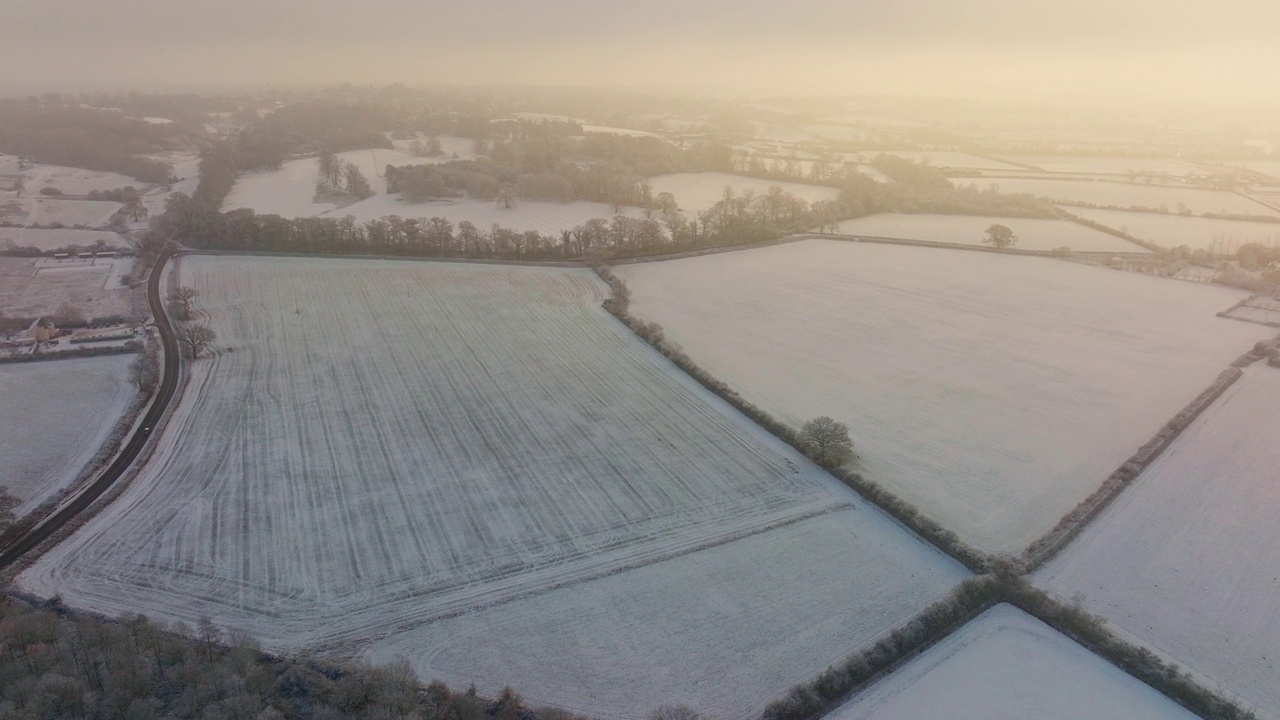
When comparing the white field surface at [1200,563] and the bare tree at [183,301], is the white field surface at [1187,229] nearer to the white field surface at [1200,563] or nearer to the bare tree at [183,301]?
the white field surface at [1200,563]

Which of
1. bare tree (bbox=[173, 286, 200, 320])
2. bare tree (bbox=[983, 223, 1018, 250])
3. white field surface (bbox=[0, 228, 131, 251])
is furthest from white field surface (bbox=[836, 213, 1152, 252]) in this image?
white field surface (bbox=[0, 228, 131, 251])

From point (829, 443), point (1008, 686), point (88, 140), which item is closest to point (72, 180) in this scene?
point (88, 140)

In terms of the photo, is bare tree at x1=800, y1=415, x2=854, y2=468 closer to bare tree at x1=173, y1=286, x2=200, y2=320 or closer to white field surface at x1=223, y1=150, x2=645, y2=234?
bare tree at x1=173, y1=286, x2=200, y2=320

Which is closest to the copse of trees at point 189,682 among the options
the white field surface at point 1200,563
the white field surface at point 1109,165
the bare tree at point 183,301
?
the white field surface at point 1200,563

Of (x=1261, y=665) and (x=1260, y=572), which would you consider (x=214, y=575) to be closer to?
(x=1261, y=665)

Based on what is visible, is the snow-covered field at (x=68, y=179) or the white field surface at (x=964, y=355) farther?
the snow-covered field at (x=68, y=179)
